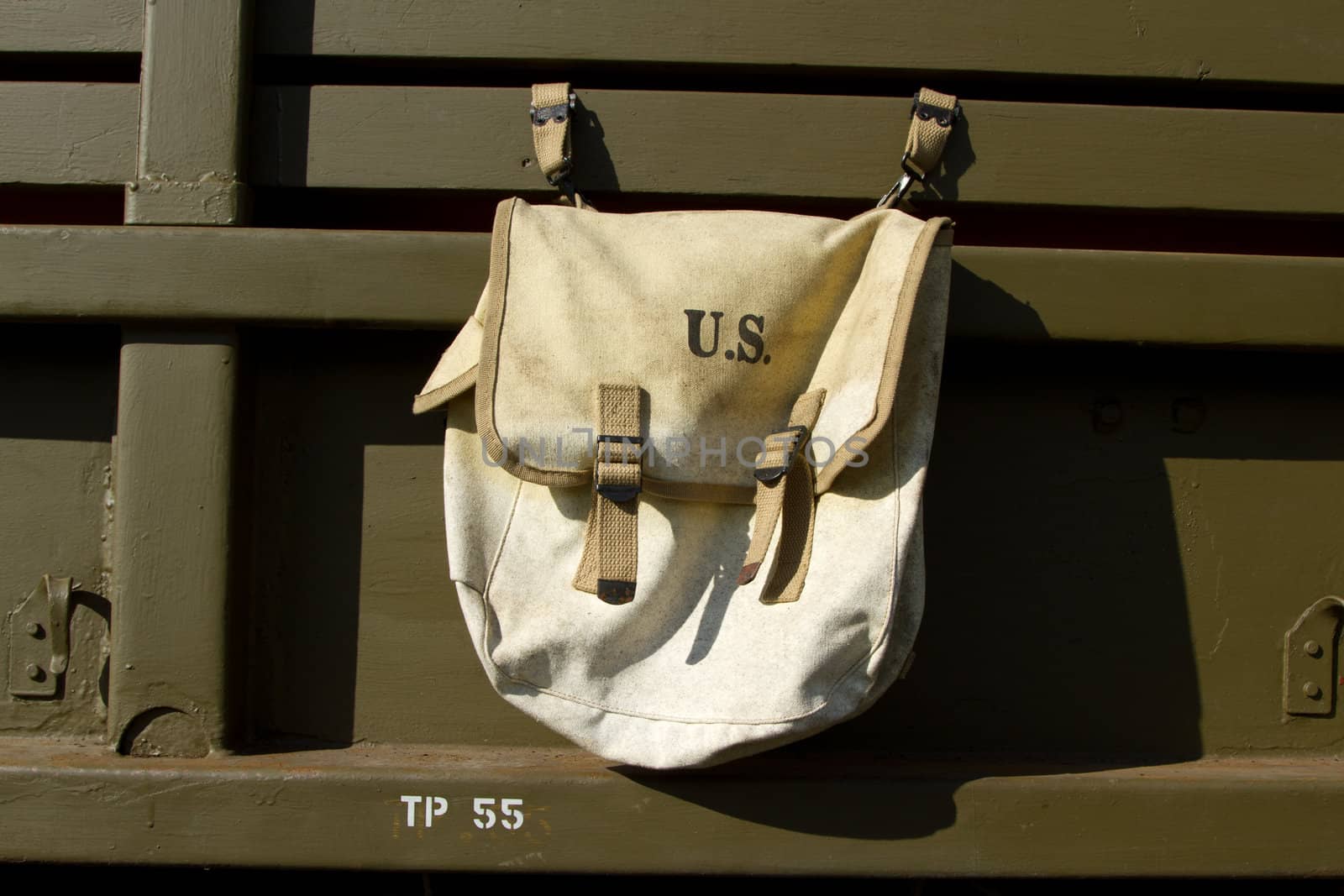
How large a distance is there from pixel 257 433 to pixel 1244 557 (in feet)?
4.54

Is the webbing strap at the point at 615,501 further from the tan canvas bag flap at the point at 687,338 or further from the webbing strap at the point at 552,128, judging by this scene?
the webbing strap at the point at 552,128

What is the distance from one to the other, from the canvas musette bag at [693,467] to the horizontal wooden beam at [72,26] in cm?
63

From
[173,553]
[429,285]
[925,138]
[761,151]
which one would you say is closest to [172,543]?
[173,553]

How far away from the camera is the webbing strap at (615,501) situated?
1.21 meters

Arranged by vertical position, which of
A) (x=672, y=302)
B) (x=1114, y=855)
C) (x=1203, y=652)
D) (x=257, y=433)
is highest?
(x=672, y=302)

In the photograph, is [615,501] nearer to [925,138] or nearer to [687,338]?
[687,338]

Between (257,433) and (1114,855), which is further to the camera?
(257,433)

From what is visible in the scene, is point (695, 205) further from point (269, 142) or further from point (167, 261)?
point (167, 261)

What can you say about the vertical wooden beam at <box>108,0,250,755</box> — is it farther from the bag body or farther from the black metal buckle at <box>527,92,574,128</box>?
→ the black metal buckle at <box>527,92,574,128</box>

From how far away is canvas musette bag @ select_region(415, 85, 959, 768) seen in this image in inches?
47.7

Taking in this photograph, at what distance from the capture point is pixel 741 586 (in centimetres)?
125

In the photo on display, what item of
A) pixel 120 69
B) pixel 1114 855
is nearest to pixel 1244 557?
pixel 1114 855

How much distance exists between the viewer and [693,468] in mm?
1257

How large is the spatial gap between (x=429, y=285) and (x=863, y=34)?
0.70 meters
